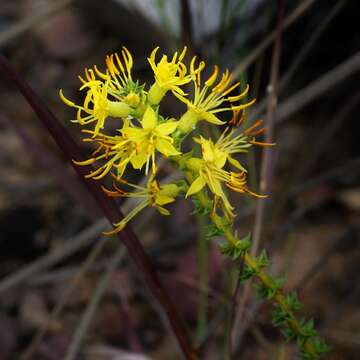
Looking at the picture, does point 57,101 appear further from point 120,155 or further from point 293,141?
point 120,155

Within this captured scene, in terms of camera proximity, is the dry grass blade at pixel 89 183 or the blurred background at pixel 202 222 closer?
the dry grass blade at pixel 89 183

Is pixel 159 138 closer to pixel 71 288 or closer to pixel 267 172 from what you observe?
pixel 267 172

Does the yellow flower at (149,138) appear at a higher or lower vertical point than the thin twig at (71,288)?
lower

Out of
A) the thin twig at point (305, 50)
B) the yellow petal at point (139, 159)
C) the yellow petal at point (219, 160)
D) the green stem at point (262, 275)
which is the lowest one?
the green stem at point (262, 275)

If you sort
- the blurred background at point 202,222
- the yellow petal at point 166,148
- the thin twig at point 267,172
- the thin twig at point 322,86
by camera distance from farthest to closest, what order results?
the blurred background at point 202,222, the thin twig at point 322,86, the thin twig at point 267,172, the yellow petal at point 166,148

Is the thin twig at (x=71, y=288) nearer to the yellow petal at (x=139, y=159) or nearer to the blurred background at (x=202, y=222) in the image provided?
the blurred background at (x=202, y=222)

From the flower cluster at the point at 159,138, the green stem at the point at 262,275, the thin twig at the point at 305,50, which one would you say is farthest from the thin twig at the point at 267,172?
the flower cluster at the point at 159,138

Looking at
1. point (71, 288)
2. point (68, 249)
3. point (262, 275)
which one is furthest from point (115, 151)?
point (68, 249)
